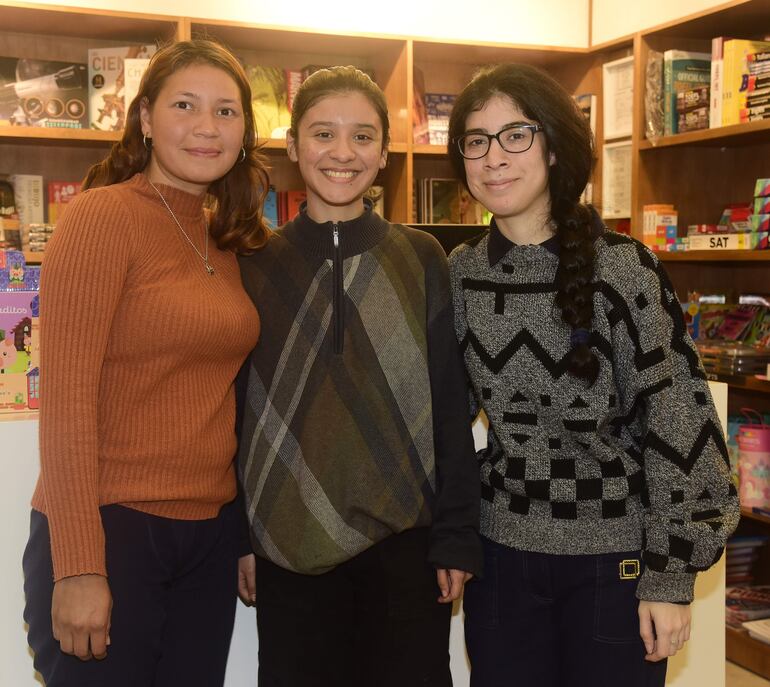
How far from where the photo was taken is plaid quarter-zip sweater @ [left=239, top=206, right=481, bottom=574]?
1.44 metres

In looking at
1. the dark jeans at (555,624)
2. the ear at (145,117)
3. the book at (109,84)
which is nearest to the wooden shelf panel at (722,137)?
the book at (109,84)

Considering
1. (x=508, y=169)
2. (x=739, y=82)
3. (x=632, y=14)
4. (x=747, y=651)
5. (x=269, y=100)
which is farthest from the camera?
(x=632, y=14)

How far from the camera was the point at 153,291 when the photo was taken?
1340mm

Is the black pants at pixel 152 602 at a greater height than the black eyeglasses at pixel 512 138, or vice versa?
the black eyeglasses at pixel 512 138

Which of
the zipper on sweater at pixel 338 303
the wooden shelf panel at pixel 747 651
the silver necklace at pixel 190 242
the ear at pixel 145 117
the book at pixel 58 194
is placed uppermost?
the book at pixel 58 194

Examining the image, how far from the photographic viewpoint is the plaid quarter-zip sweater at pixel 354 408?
1.44 meters

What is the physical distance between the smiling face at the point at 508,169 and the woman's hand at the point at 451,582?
0.60 metres

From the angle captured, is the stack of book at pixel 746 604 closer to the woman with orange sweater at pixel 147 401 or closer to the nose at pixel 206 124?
the woman with orange sweater at pixel 147 401

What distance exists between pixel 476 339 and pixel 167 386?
520mm

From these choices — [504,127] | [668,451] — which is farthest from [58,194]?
[668,451]

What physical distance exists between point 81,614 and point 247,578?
456mm

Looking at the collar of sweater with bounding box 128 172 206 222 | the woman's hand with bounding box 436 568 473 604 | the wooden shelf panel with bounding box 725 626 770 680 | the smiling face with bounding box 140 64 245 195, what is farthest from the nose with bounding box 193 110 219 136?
the wooden shelf panel with bounding box 725 626 770 680

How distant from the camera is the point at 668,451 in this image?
1354 millimetres

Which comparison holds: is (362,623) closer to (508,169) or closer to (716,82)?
(508,169)
